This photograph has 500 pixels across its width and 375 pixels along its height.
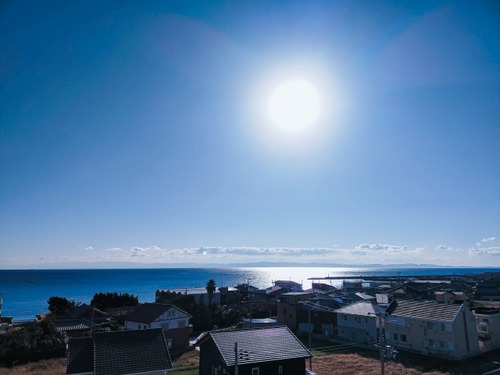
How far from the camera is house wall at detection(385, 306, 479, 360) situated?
122 feet

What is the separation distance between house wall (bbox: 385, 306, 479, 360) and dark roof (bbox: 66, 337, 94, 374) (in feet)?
109

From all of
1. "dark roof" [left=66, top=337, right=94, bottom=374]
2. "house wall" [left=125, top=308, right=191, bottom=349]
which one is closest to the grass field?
"house wall" [left=125, top=308, right=191, bottom=349]

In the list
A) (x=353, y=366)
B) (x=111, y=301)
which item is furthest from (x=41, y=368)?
(x=111, y=301)

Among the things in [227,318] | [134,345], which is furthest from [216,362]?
[227,318]

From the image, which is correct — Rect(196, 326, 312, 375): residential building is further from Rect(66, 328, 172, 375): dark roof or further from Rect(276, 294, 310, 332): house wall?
Rect(276, 294, 310, 332): house wall

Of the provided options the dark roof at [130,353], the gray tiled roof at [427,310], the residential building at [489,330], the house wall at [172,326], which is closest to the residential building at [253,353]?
the dark roof at [130,353]

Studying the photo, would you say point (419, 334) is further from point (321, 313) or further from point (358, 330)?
point (321, 313)

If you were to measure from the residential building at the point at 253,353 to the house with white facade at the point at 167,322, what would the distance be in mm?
16521

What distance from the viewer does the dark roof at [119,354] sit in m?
25.2

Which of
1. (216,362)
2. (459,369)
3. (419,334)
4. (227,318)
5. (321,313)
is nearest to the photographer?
(216,362)

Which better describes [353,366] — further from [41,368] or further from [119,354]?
[41,368]

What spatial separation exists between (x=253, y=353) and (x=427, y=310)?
25197 millimetres

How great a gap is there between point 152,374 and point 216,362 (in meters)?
4.60

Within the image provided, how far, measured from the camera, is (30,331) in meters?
40.4
